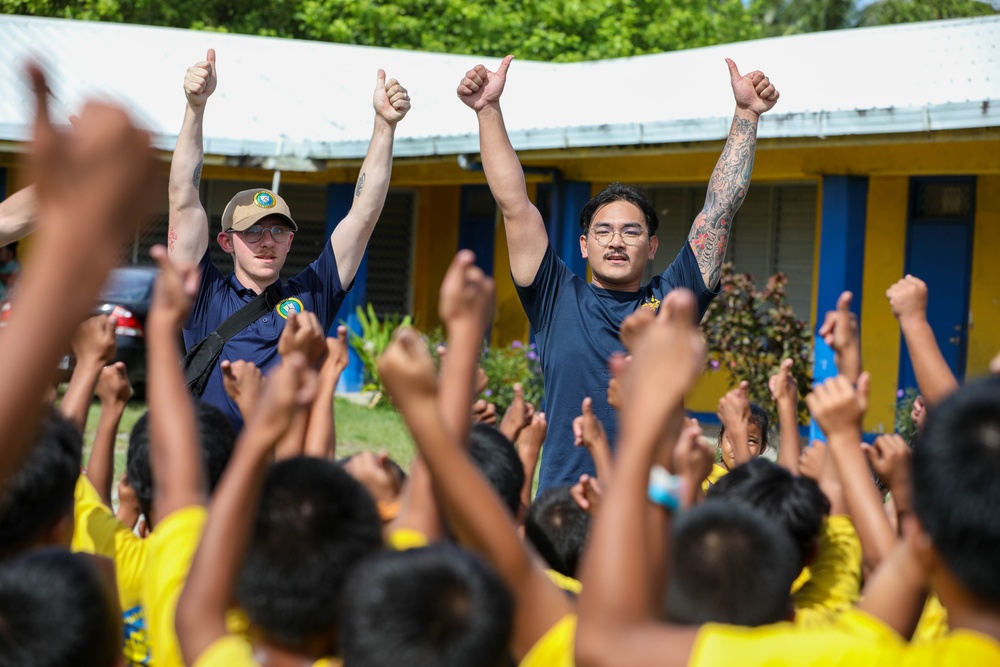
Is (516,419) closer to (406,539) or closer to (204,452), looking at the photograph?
(204,452)

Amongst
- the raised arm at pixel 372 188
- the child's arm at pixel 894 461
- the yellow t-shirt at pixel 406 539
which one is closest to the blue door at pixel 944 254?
the raised arm at pixel 372 188

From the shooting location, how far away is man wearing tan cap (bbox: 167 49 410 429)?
4027 mm

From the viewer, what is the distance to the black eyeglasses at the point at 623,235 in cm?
391

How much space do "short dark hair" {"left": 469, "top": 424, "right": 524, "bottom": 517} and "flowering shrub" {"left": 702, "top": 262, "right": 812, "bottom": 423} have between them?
6.85m

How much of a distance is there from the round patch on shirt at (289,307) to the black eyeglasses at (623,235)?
106cm

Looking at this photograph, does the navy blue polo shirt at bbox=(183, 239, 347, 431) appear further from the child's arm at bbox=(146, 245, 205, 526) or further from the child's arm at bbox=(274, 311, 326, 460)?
the child's arm at bbox=(146, 245, 205, 526)

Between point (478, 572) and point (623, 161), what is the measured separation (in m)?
9.22

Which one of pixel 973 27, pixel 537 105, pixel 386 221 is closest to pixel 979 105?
pixel 973 27

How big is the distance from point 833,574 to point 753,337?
700cm

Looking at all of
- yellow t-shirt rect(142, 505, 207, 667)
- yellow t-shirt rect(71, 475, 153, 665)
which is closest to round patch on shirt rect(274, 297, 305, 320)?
yellow t-shirt rect(71, 475, 153, 665)

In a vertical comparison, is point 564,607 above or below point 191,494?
below

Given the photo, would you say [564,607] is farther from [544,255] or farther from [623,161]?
[623,161]

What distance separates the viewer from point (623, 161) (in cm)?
1069

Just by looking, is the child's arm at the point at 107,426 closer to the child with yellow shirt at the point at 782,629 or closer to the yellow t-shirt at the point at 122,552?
the yellow t-shirt at the point at 122,552
